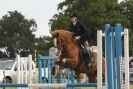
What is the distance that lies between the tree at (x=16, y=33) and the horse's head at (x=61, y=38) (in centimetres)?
6357

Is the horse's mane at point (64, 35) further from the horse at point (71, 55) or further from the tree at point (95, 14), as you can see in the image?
the tree at point (95, 14)

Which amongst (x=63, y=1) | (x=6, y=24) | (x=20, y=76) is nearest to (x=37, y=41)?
(x=6, y=24)

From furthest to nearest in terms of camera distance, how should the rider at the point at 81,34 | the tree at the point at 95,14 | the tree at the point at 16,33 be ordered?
the tree at the point at 16,33
the tree at the point at 95,14
the rider at the point at 81,34

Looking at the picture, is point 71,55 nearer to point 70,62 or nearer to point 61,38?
point 70,62

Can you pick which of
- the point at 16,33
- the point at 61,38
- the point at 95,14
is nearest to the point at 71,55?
the point at 61,38

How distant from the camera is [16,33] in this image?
87.2 meters

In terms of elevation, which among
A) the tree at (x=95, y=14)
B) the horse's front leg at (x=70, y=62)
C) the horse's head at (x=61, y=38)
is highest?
the tree at (x=95, y=14)

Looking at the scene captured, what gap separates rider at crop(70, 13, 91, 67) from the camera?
53.4ft

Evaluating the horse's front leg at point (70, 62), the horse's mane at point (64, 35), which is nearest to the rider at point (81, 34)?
the horse's mane at point (64, 35)

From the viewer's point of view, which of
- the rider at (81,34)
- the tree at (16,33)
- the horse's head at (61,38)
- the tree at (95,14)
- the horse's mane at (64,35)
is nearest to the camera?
the rider at (81,34)

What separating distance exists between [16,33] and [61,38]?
233 ft

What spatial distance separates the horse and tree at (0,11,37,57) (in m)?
63.4

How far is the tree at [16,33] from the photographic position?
3214 inches

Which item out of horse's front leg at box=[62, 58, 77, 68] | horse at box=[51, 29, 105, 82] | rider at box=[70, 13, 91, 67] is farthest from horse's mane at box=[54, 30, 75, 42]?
horse's front leg at box=[62, 58, 77, 68]
